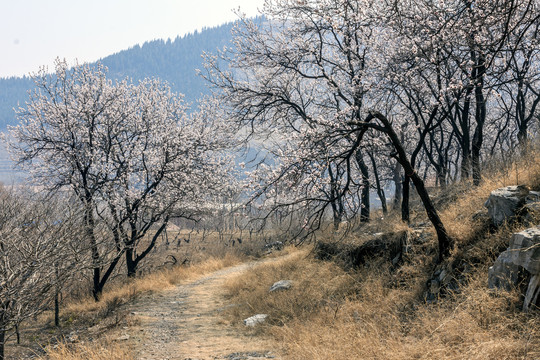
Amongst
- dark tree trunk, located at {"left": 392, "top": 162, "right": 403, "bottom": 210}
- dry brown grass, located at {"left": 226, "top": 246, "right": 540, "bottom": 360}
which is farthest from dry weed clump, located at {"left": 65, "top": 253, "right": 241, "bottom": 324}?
dark tree trunk, located at {"left": 392, "top": 162, "right": 403, "bottom": 210}

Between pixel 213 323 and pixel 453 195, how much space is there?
7.44 metres

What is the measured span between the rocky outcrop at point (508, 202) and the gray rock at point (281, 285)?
618 centimetres

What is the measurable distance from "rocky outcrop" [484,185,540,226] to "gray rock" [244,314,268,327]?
18.7 feet

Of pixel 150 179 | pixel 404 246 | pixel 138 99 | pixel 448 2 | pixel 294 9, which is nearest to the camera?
pixel 404 246

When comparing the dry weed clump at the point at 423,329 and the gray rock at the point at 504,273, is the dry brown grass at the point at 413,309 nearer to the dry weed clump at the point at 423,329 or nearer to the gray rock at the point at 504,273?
the dry weed clump at the point at 423,329

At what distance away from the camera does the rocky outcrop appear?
676 centimetres

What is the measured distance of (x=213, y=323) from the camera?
35.0 feet

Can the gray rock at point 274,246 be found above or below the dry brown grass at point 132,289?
below

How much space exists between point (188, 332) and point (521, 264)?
7.69 metres

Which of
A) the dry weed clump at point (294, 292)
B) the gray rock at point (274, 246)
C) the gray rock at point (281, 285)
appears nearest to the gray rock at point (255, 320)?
the dry weed clump at point (294, 292)

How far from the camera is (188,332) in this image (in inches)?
390

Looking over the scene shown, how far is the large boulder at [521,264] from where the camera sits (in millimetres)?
4801

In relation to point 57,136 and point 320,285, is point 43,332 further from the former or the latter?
point 320,285

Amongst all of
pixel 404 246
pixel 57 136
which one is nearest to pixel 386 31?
pixel 404 246
